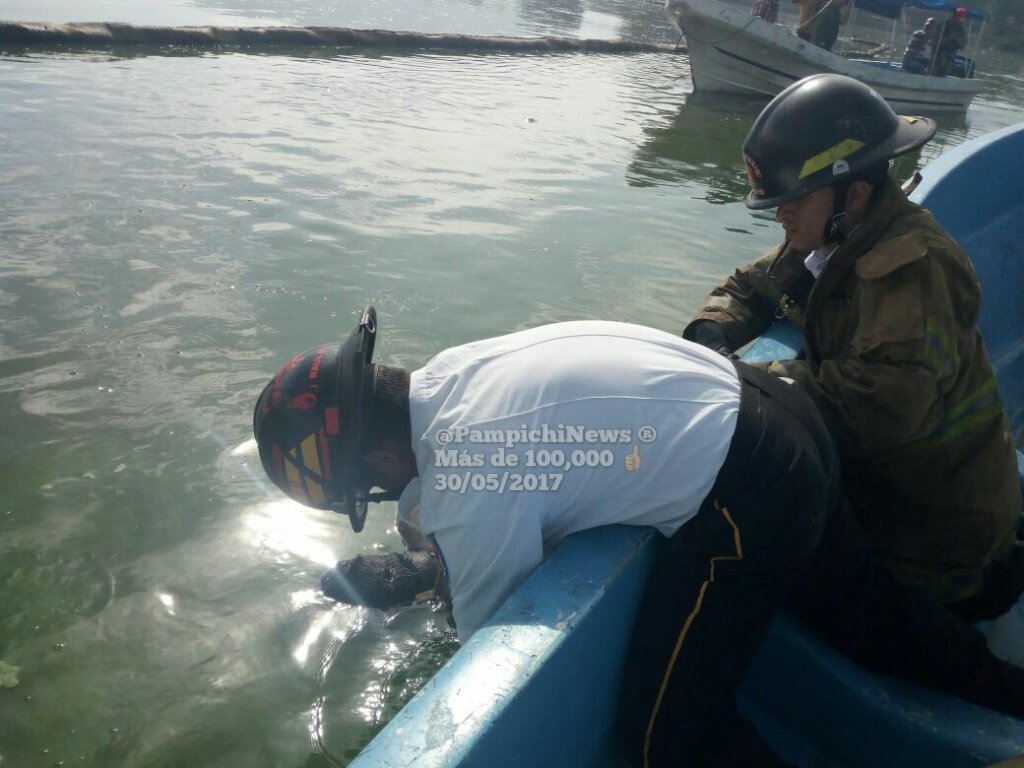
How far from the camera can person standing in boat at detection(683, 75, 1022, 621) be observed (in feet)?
7.02

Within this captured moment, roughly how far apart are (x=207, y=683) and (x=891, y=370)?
2.35m

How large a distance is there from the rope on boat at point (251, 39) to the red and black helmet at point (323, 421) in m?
12.7

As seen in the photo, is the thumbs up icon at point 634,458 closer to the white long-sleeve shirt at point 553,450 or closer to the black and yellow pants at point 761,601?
the white long-sleeve shirt at point 553,450

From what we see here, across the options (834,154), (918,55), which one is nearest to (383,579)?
(834,154)

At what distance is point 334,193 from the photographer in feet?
23.7

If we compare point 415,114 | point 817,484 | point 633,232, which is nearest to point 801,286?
point 817,484

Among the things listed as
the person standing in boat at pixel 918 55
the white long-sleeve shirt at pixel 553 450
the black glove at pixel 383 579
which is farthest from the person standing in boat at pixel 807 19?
the white long-sleeve shirt at pixel 553 450

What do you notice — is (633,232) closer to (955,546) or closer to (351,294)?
(351,294)

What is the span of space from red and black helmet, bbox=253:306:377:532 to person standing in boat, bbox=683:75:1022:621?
125 centimetres

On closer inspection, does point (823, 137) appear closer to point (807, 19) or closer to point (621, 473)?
point (621, 473)

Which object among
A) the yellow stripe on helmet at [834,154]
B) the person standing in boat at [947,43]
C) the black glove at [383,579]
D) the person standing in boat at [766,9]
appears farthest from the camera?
the person standing in boat at [947,43]

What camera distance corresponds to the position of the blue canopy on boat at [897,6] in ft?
54.3

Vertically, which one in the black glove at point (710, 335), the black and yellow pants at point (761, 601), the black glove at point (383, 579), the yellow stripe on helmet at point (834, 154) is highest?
the yellow stripe on helmet at point (834, 154)

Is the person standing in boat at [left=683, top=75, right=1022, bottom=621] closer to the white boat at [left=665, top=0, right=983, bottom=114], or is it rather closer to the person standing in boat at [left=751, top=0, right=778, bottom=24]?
the white boat at [left=665, top=0, right=983, bottom=114]
